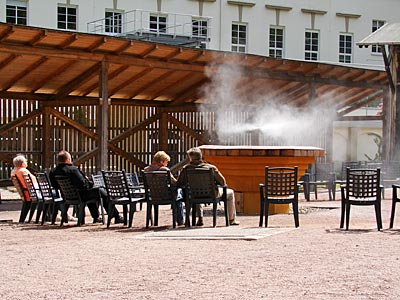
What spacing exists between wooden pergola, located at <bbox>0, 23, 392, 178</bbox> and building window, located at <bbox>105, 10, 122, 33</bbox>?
14.6 meters

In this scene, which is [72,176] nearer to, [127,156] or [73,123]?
[73,123]

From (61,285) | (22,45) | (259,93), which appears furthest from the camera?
(259,93)

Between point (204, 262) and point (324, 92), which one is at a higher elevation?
point (324, 92)

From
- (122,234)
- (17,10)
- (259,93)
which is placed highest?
(17,10)

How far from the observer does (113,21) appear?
42.8 metres

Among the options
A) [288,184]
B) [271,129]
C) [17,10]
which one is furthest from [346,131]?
[288,184]

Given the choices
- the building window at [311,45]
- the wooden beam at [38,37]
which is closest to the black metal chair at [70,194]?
the wooden beam at [38,37]

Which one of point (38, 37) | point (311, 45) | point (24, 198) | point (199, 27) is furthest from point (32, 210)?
point (311, 45)

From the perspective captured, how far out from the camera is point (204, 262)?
9898 millimetres

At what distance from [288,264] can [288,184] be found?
460cm

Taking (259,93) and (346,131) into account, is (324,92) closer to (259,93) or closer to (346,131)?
(259,93)

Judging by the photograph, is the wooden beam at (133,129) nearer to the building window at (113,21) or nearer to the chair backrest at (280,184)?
the chair backrest at (280,184)

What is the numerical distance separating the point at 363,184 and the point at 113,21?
100 feet

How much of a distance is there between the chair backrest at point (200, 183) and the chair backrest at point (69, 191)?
1.92m
